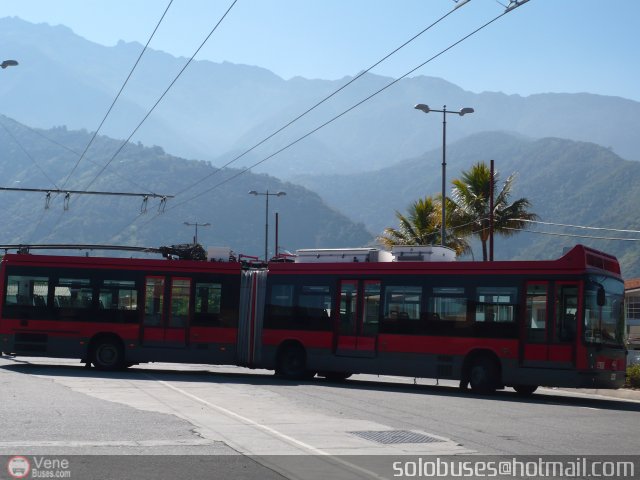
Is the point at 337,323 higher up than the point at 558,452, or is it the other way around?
the point at 337,323

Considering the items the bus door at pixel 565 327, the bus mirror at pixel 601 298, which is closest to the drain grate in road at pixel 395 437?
the bus door at pixel 565 327

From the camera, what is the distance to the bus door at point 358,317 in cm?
2350

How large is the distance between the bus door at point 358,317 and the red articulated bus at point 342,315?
3 cm

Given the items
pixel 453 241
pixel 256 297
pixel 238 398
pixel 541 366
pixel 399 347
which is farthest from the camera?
pixel 453 241

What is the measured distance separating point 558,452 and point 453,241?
113 feet

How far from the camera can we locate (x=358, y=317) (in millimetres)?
23812

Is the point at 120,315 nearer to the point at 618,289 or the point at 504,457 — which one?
the point at 618,289

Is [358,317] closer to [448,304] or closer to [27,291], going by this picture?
[448,304]

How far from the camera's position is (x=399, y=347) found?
22875mm

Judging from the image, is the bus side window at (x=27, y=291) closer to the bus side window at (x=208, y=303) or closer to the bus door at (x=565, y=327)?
the bus side window at (x=208, y=303)

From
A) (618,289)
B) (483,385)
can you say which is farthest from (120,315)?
(618,289)

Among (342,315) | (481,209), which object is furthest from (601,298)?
(481,209)

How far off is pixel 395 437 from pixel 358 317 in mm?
10814

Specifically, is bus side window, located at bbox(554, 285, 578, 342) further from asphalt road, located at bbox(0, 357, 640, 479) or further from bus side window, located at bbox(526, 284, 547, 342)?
asphalt road, located at bbox(0, 357, 640, 479)
